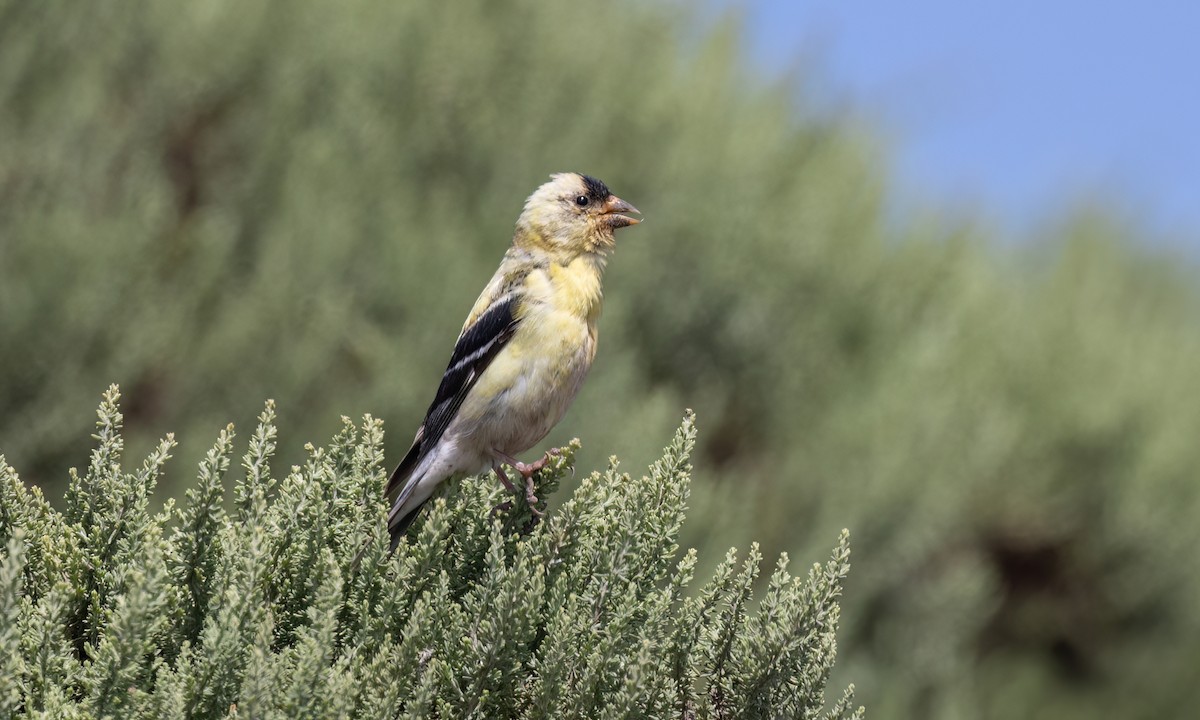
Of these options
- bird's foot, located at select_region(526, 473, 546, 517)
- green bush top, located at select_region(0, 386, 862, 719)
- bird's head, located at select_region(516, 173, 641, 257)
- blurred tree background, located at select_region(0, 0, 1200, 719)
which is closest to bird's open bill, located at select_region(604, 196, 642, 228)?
bird's head, located at select_region(516, 173, 641, 257)

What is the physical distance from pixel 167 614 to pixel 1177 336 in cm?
1367

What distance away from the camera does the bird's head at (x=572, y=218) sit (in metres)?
5.21

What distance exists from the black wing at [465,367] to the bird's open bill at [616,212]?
0.56 meters

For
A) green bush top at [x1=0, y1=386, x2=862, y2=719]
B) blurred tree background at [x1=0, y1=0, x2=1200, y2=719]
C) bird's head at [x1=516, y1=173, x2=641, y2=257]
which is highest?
blurred tree background at [x1=0, y1=0, x2=1200, y2=719]

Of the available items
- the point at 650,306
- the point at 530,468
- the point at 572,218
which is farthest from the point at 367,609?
the point at 650,306

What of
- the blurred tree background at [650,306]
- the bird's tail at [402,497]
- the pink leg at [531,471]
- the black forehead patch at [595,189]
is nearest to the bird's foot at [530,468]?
the pink leg at [531,471]

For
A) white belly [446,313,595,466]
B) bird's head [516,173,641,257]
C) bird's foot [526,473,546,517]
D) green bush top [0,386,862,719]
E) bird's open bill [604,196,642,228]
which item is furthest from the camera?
bird's open bill [604,196,642,228]

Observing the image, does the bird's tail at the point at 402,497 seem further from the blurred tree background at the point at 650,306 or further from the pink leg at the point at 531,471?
the blurred tree background at the point at 650,306

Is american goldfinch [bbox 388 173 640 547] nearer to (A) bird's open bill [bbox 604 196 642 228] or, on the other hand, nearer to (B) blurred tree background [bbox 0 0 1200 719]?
(A) bird's open bill [bbox 604 196 642 228]

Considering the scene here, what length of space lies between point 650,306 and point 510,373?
231 inches

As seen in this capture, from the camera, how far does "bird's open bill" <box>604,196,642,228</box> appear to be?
17.5 feet

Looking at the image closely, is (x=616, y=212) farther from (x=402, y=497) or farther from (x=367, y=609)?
(x=367, y=609)

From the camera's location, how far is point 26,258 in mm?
8773

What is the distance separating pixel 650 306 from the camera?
10633mm
